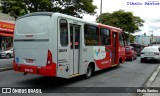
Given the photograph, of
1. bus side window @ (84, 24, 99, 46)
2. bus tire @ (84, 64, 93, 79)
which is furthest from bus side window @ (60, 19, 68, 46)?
bus tire @ (84, 64, 93, 79)

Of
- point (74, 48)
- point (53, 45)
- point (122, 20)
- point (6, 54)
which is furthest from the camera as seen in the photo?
point (122, 20)

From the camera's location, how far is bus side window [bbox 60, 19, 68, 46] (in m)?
10.6

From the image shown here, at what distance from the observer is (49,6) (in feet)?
62.3

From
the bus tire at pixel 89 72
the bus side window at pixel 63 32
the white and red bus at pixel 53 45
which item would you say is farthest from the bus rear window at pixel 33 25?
the bus tire at pixel 89 72

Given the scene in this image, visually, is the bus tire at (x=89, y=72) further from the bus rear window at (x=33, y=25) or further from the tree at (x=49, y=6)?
the tree at (x=49, y=6)

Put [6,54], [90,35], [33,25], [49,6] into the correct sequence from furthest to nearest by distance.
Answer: [6,54] < [49,6] < [90,35] < [33,25]

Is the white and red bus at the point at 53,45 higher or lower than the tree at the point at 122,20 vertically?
lower

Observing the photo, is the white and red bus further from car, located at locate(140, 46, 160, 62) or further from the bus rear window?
car, located at locate(140, 46, 160, 62)

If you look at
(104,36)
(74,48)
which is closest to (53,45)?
(74,48)

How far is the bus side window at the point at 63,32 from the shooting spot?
10612mm

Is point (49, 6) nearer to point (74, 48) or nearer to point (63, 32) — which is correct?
point (74, 48)

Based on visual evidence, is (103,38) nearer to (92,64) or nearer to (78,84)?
(92,64)

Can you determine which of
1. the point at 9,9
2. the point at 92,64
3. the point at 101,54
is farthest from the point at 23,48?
the point at 9,9

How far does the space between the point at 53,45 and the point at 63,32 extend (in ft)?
3.06
